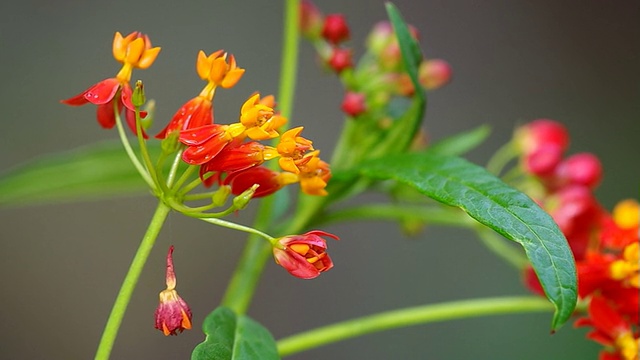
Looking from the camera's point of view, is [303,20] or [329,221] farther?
[303,20]

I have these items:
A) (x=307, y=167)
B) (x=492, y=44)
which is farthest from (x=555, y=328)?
(x=492, y=44)

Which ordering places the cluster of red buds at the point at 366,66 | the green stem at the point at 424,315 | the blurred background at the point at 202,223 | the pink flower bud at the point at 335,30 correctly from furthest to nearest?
1. the blurred background at the point at 202,223
2. the pink flower bud at the point at 335,30
3. the cluster of red buds at the point at 366,66
4. the green stem at the point at 424,315

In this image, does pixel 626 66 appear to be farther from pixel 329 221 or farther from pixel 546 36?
pixel 329 221

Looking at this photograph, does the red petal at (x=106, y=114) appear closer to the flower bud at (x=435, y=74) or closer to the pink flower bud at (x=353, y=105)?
the pink flower bud at (x=353, y=105)

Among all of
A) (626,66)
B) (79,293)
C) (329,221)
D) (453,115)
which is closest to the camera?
(329,221)

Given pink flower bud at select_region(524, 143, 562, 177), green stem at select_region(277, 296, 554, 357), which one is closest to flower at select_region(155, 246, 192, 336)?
green stem at select_region(277, 296, 554, 357)

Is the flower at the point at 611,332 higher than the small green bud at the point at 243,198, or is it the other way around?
the small green bud at the point at 243,198

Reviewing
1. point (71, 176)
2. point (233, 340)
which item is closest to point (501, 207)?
point (233, 340)

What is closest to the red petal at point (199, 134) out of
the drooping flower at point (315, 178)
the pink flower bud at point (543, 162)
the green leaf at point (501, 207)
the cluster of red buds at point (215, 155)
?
the cluster of red buds at point (215, 155)
